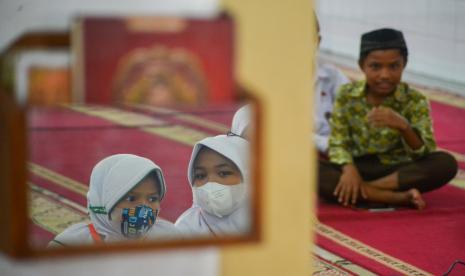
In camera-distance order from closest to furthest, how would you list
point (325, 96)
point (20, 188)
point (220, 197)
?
point (20, 188)
point (220, 197)
point (325, 96)

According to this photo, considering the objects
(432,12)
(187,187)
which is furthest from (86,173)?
(432,12)

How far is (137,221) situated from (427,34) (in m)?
4.08

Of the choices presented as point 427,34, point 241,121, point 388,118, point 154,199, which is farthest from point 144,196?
point 427,34

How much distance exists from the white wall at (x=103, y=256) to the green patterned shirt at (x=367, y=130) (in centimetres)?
236

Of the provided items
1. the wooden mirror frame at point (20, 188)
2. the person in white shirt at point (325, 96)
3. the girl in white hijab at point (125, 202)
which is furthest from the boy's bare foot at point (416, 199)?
the wooden mirror frame at point (20, 188)

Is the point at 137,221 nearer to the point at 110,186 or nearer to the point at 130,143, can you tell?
the point at 110,186

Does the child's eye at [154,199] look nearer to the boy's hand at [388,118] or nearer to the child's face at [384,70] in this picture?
the boy's hand at [388,118]

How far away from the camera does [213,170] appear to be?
310 centimetres

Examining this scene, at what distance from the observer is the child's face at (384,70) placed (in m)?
4.10

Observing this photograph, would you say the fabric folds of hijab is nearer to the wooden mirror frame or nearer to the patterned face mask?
the patterned face mask

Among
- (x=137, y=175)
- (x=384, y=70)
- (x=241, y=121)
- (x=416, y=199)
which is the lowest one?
(x=416, y=199)

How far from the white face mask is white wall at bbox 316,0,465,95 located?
3243 millimetres

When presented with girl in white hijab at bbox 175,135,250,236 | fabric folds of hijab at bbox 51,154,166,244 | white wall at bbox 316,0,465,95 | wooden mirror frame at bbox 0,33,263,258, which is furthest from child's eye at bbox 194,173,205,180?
white wall at bbox 316,0,465,95

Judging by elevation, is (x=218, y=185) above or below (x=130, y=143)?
above
